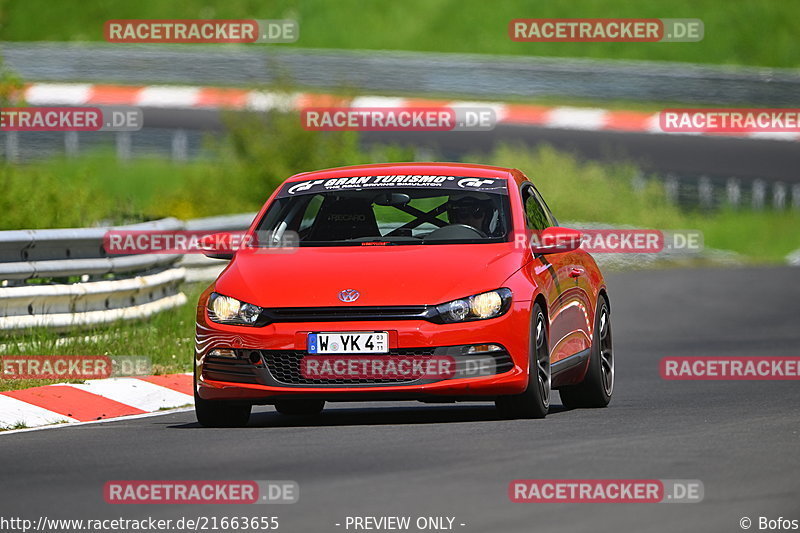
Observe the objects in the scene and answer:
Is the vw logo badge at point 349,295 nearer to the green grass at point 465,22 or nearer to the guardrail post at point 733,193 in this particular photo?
the guardrail post at point 733,193

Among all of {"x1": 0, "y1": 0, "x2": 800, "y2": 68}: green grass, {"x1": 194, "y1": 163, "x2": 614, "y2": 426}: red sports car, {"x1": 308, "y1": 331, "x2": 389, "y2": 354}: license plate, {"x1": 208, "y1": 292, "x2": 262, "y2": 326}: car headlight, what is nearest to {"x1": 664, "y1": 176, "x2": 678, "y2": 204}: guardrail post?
{"x1": 0, "y1": 0, "x2": 800, "y2": 68}: green grass

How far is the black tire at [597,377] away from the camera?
12164 millimetres

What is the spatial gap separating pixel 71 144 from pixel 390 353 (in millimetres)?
21672

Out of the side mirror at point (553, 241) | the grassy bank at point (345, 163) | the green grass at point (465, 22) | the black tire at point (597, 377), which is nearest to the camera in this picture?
the side mirror at point (553, 241)

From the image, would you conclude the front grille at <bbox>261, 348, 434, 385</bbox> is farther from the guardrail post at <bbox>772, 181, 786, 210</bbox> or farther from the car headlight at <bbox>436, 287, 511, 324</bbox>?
the guardrail post at <bbox>772, 181, 786, 210</bbox>

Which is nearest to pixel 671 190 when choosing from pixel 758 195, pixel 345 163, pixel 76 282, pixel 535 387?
pixel 758 195

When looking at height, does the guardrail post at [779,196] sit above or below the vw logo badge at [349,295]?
below

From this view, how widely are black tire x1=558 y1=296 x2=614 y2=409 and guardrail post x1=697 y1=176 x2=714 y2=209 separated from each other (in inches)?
731

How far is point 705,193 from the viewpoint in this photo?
3098cm

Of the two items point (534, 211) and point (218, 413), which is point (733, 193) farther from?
point (218, 413)

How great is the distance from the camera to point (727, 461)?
857 centimetres

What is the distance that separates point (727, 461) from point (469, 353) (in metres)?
2.10

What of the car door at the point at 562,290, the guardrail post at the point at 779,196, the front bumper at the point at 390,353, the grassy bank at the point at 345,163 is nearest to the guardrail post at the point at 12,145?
the grassy bank at the point at 345,163

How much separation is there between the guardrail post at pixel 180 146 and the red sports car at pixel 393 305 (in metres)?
19.7
